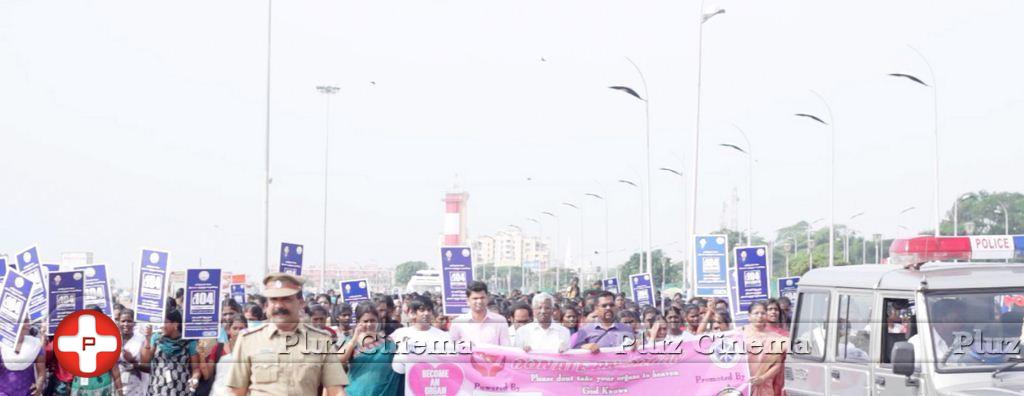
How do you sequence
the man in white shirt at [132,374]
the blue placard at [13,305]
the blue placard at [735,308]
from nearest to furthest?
1. the blue placard at [13,305]
2. the man in white shirt at [132,374]
3. the blue placard at [735,308]

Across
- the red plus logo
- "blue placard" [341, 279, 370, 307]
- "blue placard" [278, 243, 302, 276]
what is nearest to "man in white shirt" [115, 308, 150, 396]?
the red plus logo

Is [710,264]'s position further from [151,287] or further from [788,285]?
[151,287]

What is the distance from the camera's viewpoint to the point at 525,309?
13.6 metres

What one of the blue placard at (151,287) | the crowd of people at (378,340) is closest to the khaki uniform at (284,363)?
the crowd of people at (378,340)

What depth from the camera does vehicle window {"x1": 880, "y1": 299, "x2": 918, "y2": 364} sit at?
9461 mm

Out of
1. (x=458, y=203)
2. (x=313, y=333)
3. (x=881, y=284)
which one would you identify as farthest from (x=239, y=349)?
(x=458, y=203)

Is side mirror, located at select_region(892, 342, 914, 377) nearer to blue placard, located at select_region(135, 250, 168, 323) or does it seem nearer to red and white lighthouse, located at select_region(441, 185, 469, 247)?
blue placard, located at select_region(135, 250, 168, 323)

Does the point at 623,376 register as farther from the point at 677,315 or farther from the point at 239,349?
the point at 239,349

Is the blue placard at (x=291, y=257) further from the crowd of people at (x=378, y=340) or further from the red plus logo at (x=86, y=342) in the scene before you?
the red plus logo at (x=86, y=342)

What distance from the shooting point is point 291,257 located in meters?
25.2

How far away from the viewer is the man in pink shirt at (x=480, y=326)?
41.2ft

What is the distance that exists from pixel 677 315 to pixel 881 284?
15.4ft

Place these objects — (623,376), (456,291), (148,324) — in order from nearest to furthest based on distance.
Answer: (623,376) → (148,324) → (456,291)

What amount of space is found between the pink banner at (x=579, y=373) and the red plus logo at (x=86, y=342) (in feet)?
13.1
